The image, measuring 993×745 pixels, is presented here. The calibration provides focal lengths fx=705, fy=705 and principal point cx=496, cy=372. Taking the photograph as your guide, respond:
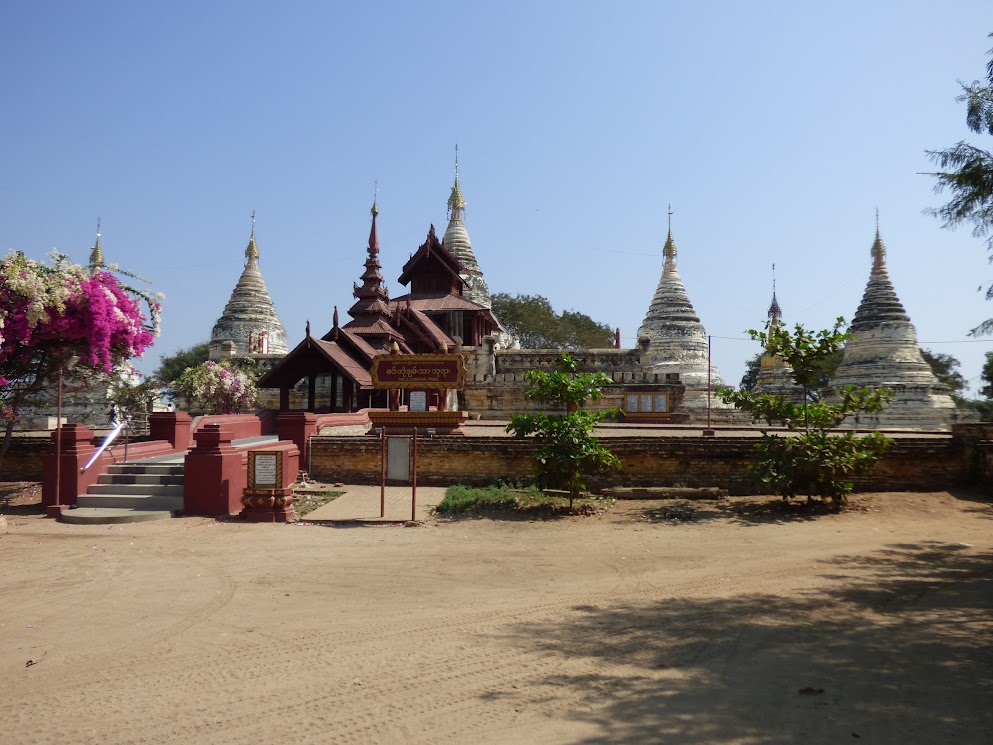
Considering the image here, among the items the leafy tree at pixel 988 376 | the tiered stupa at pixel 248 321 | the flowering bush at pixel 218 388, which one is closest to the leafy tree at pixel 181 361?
the tiered stupa at pixel 248 321

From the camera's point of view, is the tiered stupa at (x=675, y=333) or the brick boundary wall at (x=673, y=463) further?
the tiered stupa at (x=675, y=333)

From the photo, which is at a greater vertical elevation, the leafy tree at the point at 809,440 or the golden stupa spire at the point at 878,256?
the golden stupa spire at the point at 878,256

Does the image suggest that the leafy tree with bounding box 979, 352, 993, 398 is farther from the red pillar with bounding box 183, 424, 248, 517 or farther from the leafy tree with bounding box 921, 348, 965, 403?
the red pillar with bounding box 183, 424, 248, 517

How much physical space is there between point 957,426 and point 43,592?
1399cm

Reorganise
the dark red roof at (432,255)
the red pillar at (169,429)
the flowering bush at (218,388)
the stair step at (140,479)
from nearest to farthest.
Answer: the stair step at (140,479)
the red pillar at (169,429)
the flowering bush at (218,388)
the dark red roof at (432,255)

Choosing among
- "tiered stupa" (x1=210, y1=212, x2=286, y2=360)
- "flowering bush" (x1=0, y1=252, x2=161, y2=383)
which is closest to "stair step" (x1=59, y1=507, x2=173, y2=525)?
"flowering bush" (x1=0, y1=252, x2=161, y2=383)

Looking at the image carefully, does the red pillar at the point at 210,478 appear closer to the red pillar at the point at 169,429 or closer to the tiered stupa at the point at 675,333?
the red pillar at the point at 169,429

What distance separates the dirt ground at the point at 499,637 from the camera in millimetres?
4051

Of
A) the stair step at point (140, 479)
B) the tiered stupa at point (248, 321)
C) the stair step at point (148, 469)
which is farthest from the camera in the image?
the tiered stupa at point (248, 321)

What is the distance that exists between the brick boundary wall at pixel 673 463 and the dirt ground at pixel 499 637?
117 inches

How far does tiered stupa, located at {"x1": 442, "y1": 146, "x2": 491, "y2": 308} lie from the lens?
123 ft

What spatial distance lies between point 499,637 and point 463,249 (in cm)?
3563

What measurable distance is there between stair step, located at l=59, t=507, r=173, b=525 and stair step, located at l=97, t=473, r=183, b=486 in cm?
97

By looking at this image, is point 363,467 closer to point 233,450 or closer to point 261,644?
point 233,450
